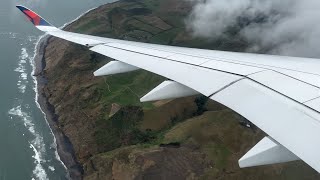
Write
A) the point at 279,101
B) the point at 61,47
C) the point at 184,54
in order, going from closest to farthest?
1. the point at 279,101
2. the point at 184,54
3. the point at 61,47

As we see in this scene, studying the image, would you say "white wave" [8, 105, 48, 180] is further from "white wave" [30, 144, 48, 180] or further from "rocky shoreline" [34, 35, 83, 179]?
"rocky shoreline" [34, 35, 83, 179]

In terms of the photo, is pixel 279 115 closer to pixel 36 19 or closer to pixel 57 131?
pixel 36 19

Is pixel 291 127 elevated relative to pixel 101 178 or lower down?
elevated

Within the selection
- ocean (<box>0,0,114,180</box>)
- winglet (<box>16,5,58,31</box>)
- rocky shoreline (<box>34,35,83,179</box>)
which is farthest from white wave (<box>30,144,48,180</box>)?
winglet (<box>16,5,58,31</box>)

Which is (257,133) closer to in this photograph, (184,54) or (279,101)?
(184,54)

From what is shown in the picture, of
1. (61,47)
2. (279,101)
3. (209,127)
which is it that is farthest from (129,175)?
(61,47)
